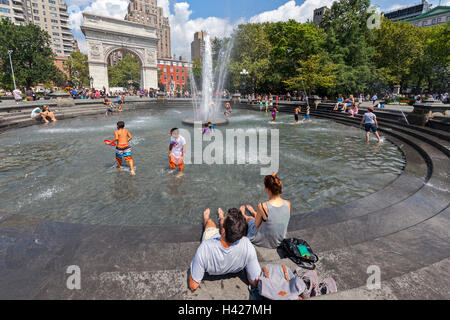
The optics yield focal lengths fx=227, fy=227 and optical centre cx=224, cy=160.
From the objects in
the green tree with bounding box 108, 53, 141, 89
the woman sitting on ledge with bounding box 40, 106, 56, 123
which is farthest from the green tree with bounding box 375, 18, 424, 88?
the green tree with bounding box 108, 53, 141, 89

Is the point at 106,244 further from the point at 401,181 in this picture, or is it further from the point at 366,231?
the point at 401,181

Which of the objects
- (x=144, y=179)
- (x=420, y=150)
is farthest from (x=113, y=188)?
(x=420, y=150)

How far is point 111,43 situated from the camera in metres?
41.0

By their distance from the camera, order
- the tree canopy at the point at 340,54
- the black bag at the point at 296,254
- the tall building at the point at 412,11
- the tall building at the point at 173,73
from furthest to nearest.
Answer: the tall building at the point at 173,73 → the tall building at the point at 412,11 → the tree canopy at the point at 340,54 → the black bag at the point at 296,254

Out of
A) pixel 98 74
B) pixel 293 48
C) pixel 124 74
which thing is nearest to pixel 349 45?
pixel 293 48

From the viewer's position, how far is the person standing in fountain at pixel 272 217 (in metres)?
3.13

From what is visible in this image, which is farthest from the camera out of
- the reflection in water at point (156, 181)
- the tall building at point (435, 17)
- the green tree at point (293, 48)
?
the tall building at point (435, 17)

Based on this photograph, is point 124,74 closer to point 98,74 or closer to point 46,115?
point 98,74

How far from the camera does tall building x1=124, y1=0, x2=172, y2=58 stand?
450 feet

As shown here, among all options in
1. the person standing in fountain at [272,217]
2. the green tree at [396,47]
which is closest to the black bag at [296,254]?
the person standing in fountain at [272,217]

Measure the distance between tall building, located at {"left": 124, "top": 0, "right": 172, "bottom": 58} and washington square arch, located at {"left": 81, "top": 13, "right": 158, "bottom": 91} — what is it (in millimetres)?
106994

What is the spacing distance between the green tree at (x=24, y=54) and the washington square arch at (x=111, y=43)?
834cm

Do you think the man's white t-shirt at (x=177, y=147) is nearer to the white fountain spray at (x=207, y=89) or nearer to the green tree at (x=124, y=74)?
the white fountain spray at (x=207, y=89)

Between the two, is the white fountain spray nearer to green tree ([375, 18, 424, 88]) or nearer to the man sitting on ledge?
the man sitting on ledge
